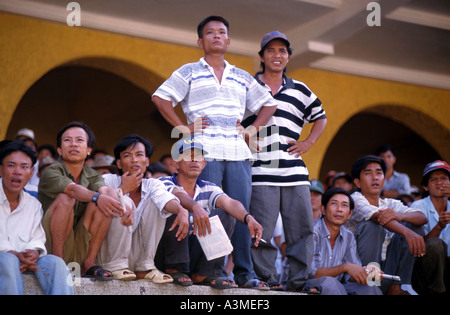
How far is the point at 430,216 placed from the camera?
229 inches

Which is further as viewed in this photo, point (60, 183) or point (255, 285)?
point (255, 285)

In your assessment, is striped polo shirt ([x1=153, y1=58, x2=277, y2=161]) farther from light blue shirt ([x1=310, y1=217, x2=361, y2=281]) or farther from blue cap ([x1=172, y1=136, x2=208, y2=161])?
light blue shirt ([x1=310, y1=217, x2=361, y2=281])

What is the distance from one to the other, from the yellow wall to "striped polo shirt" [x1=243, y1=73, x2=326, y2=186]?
340cm

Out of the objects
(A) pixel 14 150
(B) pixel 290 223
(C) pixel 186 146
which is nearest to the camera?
(A) pixel 14 150

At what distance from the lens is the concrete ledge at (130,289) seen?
3.90 meters

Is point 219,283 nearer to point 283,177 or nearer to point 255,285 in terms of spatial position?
point 255,285

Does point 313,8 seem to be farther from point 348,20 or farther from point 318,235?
point 318,235

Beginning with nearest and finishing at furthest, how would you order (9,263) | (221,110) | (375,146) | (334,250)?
(9,263) < (221,110) < (334,250) < (375,146)

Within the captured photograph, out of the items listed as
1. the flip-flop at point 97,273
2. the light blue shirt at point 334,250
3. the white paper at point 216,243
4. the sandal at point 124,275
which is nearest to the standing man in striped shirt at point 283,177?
the light blue shirt at point 334,250

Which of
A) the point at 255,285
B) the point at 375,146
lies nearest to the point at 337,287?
the point at 255,285

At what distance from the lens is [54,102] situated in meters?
11.3

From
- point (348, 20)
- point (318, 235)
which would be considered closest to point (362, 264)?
point (318, 235)

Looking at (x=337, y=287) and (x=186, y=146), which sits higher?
(x=186, y=146)

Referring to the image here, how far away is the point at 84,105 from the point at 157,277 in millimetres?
7518
